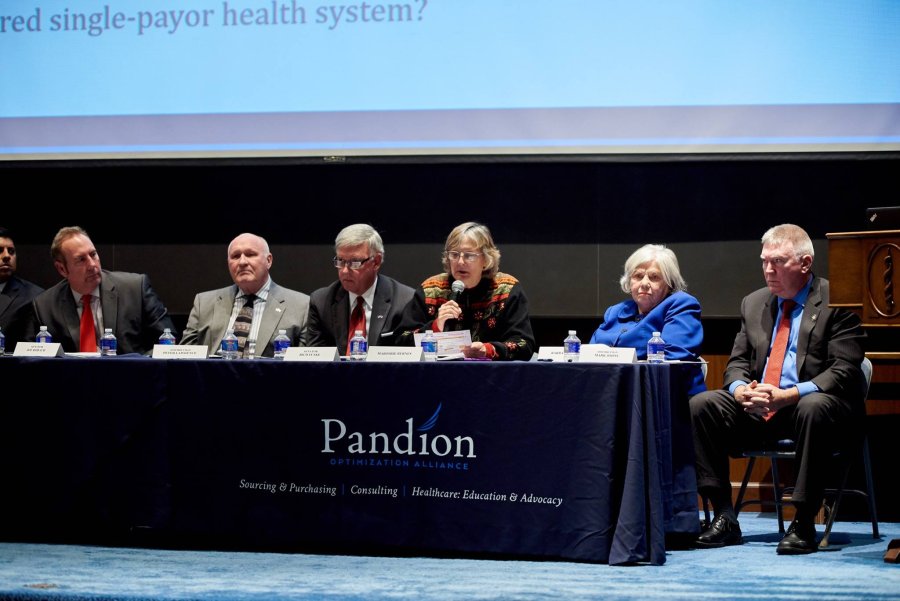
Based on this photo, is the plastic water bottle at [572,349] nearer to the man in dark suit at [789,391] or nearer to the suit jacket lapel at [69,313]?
the man in dark suit at [789,391]

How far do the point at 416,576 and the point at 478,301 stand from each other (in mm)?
1374

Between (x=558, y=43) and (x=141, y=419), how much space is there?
8.81 feet

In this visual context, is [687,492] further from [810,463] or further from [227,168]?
[227,168]

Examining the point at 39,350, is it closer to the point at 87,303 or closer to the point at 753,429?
the point at 87,303

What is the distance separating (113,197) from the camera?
5.61m

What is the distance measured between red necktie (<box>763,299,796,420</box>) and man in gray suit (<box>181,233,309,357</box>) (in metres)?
1.93

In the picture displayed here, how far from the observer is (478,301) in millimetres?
4312

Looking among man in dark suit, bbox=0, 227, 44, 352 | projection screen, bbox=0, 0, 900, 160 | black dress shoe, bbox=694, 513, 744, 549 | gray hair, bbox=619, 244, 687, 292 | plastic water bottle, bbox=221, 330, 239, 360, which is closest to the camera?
black dress shoe, bbox=694, 513, 744, 549

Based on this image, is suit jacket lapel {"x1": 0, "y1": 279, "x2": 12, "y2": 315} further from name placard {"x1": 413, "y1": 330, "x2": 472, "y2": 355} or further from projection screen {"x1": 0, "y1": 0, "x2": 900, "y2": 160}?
name placard {"x1": 413, "y1": 330, "x2": 472, "y2": 355}

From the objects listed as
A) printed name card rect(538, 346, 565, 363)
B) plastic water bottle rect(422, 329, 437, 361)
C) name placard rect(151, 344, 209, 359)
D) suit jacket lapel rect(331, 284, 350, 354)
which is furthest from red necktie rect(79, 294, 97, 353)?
printed name card rect(538, 346, 565, 363)

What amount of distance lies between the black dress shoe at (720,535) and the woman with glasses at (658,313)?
0.54 m

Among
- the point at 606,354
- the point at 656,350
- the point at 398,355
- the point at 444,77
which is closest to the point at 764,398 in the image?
the point at 656,350

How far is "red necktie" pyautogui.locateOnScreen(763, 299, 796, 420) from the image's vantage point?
4.14 metres

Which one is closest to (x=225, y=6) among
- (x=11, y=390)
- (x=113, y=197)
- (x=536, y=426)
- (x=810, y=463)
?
(x=113, y=197)
